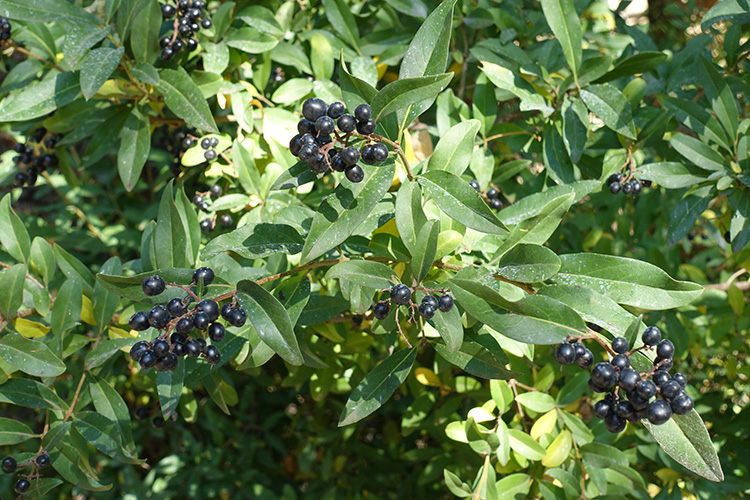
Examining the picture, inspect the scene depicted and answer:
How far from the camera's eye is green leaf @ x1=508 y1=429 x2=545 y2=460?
1.47 meters

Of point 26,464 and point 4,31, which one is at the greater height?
point 4,31

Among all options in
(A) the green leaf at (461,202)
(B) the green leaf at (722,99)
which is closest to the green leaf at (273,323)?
(A) the green leaf at (461,202)

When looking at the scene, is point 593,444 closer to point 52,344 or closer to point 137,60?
point 52,344

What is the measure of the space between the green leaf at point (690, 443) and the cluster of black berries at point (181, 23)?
1.38 meters

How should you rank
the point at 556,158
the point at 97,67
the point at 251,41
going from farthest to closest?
the point at 251,41, the point at 556,158, the point at 97,67

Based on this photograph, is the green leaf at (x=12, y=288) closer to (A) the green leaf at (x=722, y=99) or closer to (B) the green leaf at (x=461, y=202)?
(B) the green leaf at (x=461, y=202)

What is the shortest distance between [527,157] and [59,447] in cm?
147

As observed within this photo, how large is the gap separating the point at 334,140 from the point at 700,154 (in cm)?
100

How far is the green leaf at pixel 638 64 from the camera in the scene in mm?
1450

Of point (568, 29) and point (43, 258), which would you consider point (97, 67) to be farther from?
point (568, 29)

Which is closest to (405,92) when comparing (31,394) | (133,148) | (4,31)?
(133,148)

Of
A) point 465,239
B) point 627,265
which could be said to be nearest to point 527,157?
point 465,239

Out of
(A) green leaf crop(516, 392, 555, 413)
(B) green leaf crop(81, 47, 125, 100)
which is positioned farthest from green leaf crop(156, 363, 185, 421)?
(A) green leaf crop(516, 392, 555, 413)

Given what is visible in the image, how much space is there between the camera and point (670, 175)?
146cm
